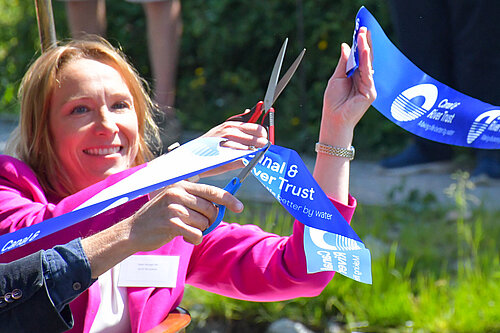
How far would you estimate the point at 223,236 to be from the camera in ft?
5.79

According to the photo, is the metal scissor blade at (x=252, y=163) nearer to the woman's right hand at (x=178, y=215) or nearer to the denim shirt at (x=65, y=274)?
the woman's right hand at (x=178, y=215)

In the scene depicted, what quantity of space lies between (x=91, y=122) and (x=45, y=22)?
1.56 feet

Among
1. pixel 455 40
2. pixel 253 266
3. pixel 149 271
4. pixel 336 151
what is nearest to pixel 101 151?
pixel 149 271

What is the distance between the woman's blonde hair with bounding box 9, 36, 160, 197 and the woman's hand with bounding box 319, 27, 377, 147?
0.57 m

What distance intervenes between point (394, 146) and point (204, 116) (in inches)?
45.6

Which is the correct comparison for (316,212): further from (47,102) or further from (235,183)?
(47,102)

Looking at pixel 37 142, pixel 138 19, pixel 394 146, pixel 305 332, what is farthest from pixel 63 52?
pixel 138 19

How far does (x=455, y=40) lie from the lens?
2879 mm

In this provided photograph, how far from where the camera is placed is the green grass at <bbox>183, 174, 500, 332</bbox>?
2.61m

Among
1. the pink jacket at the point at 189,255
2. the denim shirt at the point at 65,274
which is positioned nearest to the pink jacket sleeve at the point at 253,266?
the pink jacket at the point at 189,255

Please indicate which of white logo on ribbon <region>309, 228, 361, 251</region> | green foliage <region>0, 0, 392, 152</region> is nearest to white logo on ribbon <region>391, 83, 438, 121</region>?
white logo on ribbon <region>309, 228, 361, 251</region>

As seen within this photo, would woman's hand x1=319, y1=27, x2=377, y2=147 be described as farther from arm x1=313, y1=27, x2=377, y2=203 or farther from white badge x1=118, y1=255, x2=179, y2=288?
white badge x1=118, y1=255, x2=179, y2=288

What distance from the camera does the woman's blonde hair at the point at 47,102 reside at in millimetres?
1745

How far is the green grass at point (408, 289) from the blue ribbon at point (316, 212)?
4.27ft
